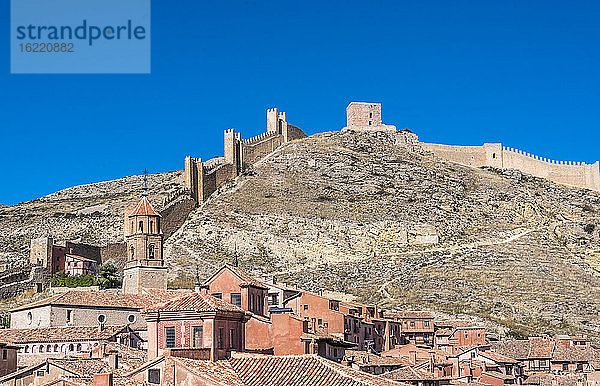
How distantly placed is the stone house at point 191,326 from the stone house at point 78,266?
182 ft

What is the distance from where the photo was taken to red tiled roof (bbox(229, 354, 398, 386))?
2777cm

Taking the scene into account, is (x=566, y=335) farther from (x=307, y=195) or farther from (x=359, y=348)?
(x=307, y=195)

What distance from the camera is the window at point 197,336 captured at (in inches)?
1168

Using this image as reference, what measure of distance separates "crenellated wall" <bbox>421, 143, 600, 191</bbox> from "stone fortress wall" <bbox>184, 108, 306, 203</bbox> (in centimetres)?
2198

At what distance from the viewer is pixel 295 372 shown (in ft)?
93.1

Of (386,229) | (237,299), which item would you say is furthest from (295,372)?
(386,229)

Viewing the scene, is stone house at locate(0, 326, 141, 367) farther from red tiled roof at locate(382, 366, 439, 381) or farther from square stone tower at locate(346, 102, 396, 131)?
square stone tower at locate(346, 102, 396, 131)

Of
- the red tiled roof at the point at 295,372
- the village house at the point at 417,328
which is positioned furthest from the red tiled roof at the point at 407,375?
the village house at the point at 417,328

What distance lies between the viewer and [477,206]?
117688mm

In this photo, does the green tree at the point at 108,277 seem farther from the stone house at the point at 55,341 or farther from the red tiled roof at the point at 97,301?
the stone house at the point at 55,341

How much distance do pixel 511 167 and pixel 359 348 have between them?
84037 millimetres

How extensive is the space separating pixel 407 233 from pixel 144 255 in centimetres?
4189

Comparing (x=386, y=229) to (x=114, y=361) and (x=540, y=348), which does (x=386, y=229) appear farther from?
(x=114, y=361)

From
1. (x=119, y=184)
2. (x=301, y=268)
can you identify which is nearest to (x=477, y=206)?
(x=301, y=268)
